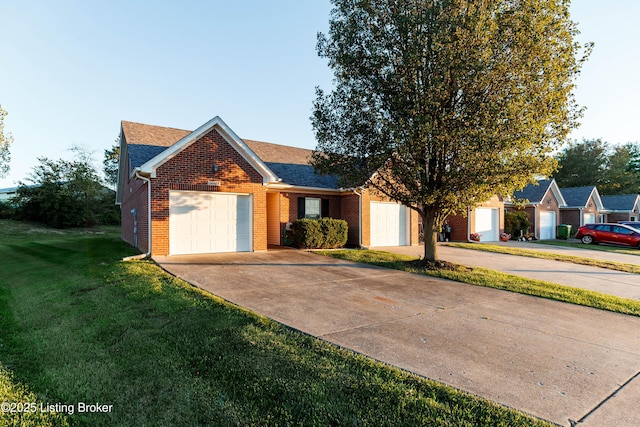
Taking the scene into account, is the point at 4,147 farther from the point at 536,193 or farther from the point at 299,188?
the point at 536,193

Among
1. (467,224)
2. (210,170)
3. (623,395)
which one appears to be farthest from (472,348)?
(467,224)

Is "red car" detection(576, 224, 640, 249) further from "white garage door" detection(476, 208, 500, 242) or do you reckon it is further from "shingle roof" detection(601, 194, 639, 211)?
"shingle roof" detection(601, 194, 639, 211)

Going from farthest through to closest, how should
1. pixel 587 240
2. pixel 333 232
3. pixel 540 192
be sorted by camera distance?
pixel 540 192, pixel 587 240, pixel 333 232

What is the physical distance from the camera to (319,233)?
14.8 meters

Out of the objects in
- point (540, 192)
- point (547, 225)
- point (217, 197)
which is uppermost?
point (540, 192)

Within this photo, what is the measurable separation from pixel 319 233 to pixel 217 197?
479 centimetres

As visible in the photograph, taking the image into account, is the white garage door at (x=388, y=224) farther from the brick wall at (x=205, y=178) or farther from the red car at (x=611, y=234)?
the red car at (x=611, y=234)

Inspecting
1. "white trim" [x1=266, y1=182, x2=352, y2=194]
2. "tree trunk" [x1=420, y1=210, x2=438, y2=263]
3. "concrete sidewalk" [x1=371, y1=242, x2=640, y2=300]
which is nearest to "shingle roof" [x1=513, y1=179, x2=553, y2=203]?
"concrete sidewalk" [x1=371, y1=242, x2=640, y2=300]

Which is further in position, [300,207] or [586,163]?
[586,163]

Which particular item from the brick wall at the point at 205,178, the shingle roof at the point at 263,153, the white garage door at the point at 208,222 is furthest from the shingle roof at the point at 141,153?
the white garage door at the point at 208,222

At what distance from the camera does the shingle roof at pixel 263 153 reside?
14.4m

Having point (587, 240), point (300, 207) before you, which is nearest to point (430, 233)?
point (300, 207)

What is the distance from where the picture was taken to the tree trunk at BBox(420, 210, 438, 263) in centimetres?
1121

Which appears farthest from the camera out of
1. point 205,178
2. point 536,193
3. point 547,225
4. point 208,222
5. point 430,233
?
point 547,225
